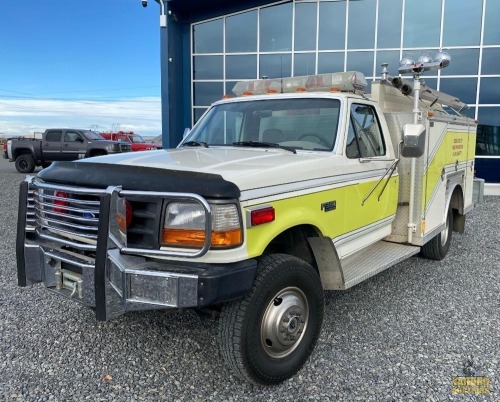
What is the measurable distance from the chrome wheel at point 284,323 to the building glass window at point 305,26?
1363 cm

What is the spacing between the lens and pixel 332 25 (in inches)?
596

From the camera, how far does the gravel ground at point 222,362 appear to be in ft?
10.0

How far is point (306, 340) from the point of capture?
3293 millimetres

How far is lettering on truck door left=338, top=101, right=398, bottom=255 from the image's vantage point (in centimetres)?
397

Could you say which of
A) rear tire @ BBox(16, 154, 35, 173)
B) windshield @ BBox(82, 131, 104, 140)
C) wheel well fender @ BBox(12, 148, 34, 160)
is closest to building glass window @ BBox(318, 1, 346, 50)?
windshield @ BBox(82, 131, 104, 140)

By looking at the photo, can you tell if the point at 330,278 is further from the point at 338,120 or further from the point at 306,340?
the point at 338,120

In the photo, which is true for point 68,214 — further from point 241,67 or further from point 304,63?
point 241,67

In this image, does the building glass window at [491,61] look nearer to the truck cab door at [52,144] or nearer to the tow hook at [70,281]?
the tow hook at [70,281]

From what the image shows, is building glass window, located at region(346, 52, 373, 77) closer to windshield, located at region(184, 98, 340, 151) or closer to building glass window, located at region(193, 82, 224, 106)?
building glass window, located at region(193, 82, 224, 106)

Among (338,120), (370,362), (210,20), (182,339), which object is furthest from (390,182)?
(210,20)

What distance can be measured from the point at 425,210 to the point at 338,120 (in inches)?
75.1

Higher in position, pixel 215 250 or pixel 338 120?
pixel 338 120

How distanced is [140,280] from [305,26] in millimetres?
14401

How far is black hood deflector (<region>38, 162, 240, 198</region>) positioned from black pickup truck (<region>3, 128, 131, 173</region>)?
17.1 m
